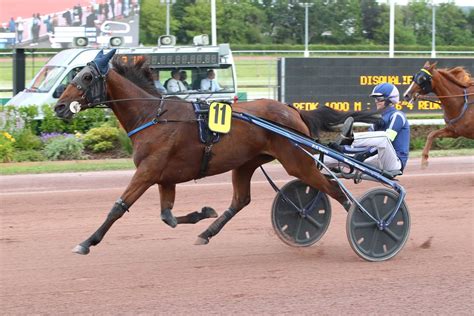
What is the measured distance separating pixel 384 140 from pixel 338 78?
10201 mm

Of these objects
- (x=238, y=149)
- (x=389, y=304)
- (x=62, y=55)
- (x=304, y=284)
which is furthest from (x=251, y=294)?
(x=62, y=55)

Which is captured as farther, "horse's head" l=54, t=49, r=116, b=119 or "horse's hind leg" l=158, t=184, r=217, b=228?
"horse's hind leg" l=158, t=184, r=217, b=228

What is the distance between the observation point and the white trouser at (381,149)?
6.88 metres

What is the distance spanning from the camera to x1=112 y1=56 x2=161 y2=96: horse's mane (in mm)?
6883

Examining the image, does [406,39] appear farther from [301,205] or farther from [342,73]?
[301,205]

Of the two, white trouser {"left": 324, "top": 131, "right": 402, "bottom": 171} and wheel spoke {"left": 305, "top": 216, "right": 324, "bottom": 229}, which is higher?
white trouser {"left": 324, "top": 131, "right": 402, "bottom": 171}

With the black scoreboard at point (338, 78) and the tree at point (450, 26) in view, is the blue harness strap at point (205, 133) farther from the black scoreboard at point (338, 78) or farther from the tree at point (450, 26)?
the tree at point (450, 26)

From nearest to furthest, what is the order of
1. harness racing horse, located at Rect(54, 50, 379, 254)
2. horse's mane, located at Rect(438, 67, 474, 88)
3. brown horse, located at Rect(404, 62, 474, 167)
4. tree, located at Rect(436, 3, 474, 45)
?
harness racing horse, located at Rect(54, 50, 379, 254) → brown horse, located at Rect(404, 62, 474, 167) → horse's mane, located at Rect(438, 67, 474, 88) → tree, located at Rect(436, 3, 474, 45)

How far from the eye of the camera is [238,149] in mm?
6742

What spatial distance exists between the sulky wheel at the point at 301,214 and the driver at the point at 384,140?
54cm

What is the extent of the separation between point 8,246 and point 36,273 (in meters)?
1.12

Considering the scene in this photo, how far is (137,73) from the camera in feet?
22.8

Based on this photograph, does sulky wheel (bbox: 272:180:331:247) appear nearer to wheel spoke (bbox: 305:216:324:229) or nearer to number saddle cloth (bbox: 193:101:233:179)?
wheel spoke (bbox: 305:216:324:229)

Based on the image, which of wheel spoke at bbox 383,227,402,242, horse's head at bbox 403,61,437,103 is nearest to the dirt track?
wheel spoke at bbox 383,227,402,242
